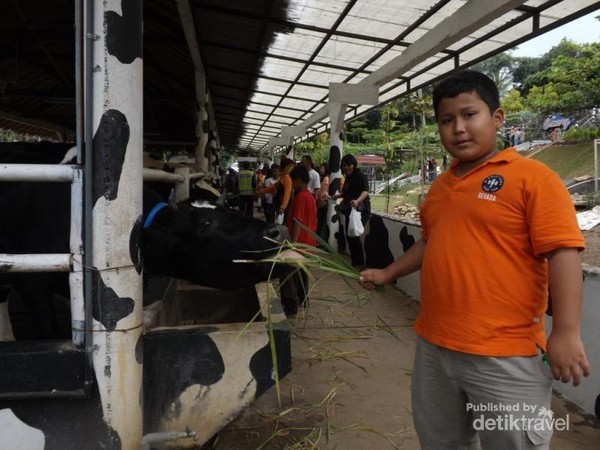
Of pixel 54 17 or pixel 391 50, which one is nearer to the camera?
pixel 391 50

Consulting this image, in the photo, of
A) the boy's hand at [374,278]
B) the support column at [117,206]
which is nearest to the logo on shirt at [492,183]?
the boy's hand at [374,278]

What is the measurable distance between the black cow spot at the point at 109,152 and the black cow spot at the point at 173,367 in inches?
27.0

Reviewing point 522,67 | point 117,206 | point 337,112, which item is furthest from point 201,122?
point 522,67

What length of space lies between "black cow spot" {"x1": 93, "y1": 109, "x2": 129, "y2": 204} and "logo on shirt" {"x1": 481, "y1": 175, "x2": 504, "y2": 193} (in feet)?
4.45

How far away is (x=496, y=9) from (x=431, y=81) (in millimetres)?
3250

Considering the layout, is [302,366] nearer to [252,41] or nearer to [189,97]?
[252,41]

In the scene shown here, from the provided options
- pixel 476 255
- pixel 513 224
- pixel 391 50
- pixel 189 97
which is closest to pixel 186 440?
pixel 476 255

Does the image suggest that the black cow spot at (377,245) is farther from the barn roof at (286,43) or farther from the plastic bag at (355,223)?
the barn roof at (286,43)

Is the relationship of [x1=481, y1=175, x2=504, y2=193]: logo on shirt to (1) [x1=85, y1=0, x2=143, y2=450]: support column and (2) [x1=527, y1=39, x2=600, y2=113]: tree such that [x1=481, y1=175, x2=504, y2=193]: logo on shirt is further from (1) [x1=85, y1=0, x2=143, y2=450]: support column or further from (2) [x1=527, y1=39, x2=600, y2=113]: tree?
(2) [x1=527, y1=39, x2=600, y2=113]: tree

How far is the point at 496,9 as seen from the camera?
12.4 ft

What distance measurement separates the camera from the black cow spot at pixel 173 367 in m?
2.11

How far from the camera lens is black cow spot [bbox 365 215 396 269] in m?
6.33

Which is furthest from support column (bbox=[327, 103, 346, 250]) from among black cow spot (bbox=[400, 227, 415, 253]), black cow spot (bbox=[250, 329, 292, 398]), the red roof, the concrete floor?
the red roof

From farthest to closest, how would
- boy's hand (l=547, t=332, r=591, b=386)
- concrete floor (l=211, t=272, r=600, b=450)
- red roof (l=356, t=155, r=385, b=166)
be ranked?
red roof (l=356, t=155, r=385, b=166)
concrete floor (l=211, t=272, r=600, b=450)
boy's hand (l=547, t=332, r=591, b=386)
